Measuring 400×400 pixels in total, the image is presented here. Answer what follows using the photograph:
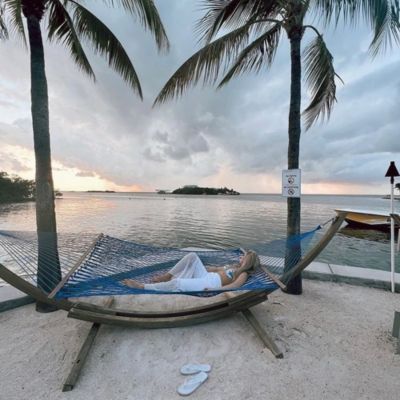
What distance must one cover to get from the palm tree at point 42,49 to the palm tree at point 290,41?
2.09 ft

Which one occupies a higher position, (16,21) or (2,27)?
(16,21)

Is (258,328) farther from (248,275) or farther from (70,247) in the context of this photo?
(70,247)

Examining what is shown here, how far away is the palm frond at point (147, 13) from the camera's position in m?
2.49

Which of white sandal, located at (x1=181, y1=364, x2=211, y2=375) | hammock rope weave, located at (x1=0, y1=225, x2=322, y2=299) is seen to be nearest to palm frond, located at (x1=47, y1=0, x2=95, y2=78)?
hammock rope weave, located at (x1=0, y1=225, x2=322, y2=299)

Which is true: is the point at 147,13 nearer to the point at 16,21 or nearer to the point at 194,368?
the point at 16,21

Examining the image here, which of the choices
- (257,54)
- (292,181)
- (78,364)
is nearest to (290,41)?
(257,54)

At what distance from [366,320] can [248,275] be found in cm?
116

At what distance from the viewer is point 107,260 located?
228 cm

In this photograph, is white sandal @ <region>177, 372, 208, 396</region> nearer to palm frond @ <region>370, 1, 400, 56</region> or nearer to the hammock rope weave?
the hammock rope weave

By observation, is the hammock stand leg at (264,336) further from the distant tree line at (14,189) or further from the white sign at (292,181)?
the distant tree line at (14,189)

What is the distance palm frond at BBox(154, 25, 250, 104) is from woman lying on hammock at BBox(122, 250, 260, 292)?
2.26m

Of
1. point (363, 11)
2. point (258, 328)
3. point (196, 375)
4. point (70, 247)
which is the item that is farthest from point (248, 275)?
→ point (363, 11)

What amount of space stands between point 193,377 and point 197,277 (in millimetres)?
973

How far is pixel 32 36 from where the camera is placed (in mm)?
2236
